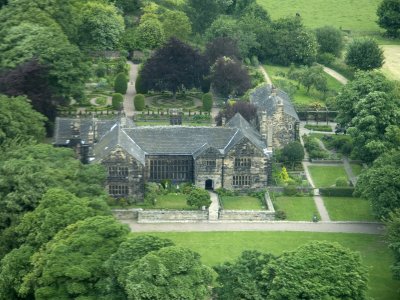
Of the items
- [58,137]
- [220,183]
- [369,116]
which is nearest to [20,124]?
[58,137]

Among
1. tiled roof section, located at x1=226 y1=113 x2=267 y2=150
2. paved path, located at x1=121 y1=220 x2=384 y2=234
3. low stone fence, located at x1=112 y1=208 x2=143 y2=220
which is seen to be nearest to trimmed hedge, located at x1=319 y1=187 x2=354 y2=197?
paved path, located at x1=121 y1=220 x2=384 y2=234

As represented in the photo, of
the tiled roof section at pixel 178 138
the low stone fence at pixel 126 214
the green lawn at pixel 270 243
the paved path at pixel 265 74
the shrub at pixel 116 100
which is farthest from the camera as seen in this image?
the paved path at pixel 265 74

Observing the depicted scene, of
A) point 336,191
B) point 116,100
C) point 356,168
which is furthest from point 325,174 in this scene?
point 116,100

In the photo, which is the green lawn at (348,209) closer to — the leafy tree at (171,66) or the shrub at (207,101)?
the shrub at (207,101)

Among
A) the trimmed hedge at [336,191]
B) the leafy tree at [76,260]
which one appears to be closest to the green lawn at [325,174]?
the trimmed hedge at [336,191]

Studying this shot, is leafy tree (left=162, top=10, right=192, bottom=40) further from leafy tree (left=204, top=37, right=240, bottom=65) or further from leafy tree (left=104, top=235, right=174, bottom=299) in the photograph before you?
leafy tree (left=104, top=235, right=174, bottom=299)

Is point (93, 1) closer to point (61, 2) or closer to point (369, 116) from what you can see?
point (61, 2)

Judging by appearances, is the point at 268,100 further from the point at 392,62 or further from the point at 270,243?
the point at 392,62
